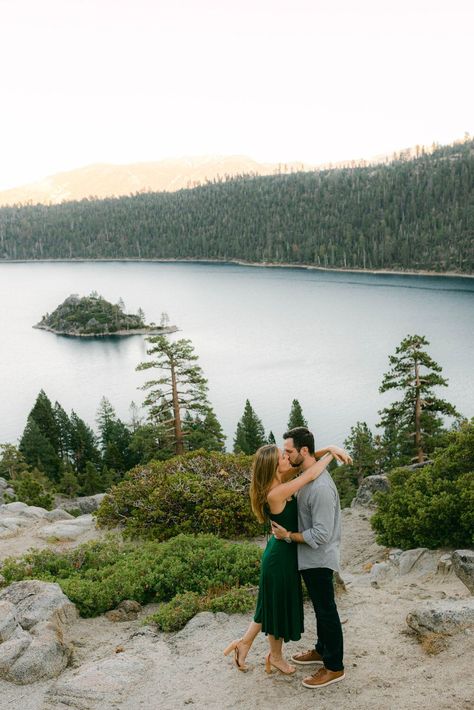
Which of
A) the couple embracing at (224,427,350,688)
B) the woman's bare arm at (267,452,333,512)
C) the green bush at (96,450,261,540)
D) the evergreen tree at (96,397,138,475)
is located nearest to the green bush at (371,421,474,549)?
the green bush at (96,450,261,540)

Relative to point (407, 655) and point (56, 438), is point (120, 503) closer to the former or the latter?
point (407, 655)

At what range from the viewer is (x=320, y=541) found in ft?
21.5

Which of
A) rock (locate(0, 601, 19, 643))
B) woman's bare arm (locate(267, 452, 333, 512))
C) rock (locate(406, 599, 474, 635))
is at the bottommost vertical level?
rock (locate(0, 601, 19, 643))

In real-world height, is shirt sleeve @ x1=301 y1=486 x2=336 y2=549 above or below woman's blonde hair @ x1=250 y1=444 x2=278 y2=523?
below

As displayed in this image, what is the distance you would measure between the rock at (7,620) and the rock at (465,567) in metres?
7.48

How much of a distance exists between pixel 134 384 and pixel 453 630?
77.1 m

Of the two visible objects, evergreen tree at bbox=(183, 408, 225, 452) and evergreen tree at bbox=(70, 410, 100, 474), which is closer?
evergreen tree at bbox=(183, 408, 225, 452)

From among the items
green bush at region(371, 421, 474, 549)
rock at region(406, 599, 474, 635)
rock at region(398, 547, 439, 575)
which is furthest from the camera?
green bush at region(371, 421, 474, 549)

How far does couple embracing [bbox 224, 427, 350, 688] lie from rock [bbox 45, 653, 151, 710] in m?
2.09

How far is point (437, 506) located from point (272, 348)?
84.5m

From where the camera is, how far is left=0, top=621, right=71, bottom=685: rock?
26.6ft

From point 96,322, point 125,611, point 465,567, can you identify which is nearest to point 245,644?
point 125,611

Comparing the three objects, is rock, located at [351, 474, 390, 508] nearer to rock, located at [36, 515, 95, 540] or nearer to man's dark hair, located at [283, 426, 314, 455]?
rock, located at [36, 515, 95, 540]

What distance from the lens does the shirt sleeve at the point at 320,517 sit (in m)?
6.55
